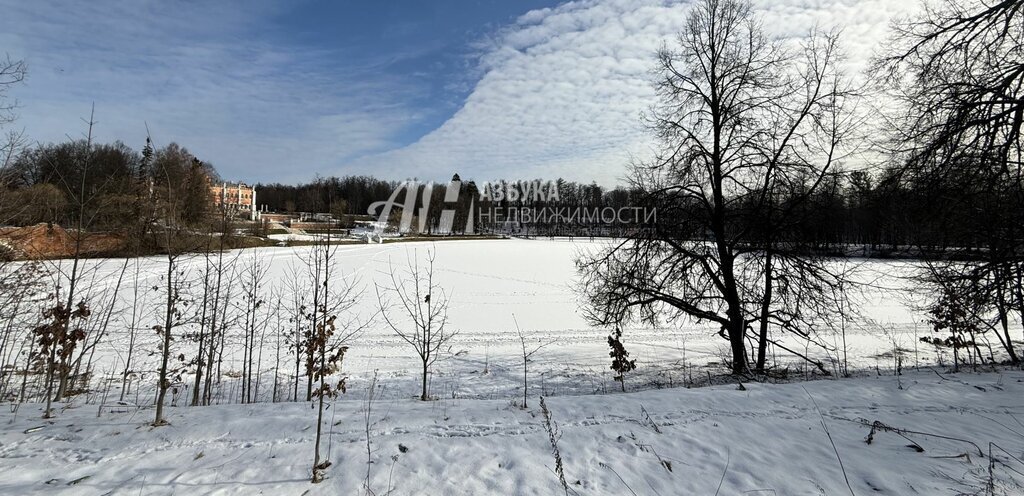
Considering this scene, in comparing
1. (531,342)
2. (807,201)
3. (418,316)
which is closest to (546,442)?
(807,201)

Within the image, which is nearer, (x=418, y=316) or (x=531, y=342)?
(x=531, y=342)

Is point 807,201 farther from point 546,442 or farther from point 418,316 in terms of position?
point 418,316

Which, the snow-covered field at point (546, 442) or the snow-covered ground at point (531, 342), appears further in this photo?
the snow-covered ground at point (531, 342)

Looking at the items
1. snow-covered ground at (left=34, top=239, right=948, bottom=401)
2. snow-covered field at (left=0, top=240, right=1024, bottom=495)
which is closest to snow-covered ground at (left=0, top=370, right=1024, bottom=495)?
snow-covered field at (left=0, top=240, right=1024, bottom=495)

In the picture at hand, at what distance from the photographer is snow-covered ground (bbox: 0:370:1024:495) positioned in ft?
11.4

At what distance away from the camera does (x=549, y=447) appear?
4.22 m

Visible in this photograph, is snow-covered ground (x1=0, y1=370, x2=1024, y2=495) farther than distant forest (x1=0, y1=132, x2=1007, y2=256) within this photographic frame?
No

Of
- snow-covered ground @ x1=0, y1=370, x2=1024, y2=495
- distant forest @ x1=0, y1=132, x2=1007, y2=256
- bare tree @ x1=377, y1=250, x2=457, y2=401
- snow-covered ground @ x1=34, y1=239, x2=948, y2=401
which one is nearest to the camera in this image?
snow-covered ground @ x1=0, y1=370, x2=1024, y2=495

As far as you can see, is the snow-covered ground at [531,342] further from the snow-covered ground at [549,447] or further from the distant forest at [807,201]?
the snow-covered ground at [549,447]

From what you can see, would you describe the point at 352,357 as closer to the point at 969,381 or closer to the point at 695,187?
the point at 695,187

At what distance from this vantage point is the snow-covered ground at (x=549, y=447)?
3.48 metres

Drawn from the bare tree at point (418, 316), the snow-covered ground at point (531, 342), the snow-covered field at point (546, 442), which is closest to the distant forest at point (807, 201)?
the snow-covered ground at point (531, 342)

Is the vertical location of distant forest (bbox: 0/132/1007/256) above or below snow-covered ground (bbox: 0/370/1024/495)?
above

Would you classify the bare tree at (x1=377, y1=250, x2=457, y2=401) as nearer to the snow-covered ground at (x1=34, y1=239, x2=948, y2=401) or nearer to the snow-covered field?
the snow-covered ground at (x1=34, y1=239, x2=948, y2=401)
